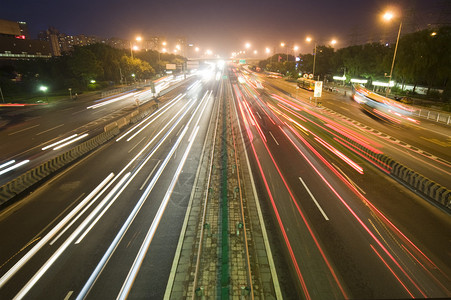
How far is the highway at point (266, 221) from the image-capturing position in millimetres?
9844

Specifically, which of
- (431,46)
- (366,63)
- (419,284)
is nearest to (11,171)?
(419,284)

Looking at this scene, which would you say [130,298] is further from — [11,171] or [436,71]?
[436,71]

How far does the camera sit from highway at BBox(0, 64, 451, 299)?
9844 millimetres

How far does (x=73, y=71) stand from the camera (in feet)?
224

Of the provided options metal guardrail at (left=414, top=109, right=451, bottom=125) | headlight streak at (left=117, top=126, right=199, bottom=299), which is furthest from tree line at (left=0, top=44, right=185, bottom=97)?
metal guardrail at (left=414, top=109, right=451, bottom=125)

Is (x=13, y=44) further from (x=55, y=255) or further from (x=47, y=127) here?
(x=55, y=255)

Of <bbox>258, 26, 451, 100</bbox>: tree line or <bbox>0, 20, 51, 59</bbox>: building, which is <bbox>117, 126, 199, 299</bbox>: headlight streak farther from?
<bbox>0, 20, 51, 59</bbox>: building

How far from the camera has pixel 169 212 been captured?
47.4 feet

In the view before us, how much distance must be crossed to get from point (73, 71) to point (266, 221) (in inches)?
3032

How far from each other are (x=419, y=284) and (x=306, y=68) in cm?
10978

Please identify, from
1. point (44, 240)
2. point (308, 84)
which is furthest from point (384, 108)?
point (44, 240)

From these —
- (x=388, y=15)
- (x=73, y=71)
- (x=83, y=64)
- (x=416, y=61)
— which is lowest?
(x=73, y=71)

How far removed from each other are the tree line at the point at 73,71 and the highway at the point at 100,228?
189 ft

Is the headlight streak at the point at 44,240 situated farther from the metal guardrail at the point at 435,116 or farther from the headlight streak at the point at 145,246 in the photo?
the metal guardrail at the point at 435,116
